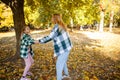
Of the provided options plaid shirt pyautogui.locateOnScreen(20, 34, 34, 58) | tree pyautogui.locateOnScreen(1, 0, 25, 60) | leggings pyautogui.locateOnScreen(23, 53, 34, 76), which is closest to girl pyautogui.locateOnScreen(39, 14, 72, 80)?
plaid shirt pyautogui.locateOnScreen(20, 34, 34, 58)

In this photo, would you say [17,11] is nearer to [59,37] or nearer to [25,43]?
[25,43]

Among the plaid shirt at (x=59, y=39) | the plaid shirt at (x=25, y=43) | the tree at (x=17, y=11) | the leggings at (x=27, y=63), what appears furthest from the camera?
the tree at (x=17, y=11)

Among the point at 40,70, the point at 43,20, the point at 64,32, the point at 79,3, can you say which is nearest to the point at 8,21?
the point at 43,20

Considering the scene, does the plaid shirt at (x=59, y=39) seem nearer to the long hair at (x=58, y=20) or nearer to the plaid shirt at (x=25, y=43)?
the long hair at (x=58, y=20)

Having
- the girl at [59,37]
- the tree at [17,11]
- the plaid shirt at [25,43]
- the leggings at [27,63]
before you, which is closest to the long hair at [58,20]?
the girl at [59,37]

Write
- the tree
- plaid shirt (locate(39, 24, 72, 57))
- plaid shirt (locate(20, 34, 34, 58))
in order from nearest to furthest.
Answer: plaid shirt (locate(39, 24, 72, 57)), plaid shirt (locate(20, 34, 34, 58)), the tree

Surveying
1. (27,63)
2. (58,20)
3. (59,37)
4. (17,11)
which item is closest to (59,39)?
(59,37)

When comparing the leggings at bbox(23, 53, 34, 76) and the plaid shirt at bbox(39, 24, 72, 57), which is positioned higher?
the plaid shirt at bbox(39, 24, 72, 57)

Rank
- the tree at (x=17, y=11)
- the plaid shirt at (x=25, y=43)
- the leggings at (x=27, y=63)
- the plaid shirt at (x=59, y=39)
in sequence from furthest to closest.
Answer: the tree at (x=17, y=11), the leggings at (x=27, y=63), the plaid shirt at (x=25, y=43), the plaid shirt at (x=59, y=39)

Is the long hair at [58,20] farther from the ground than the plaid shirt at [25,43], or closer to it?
farther from the ground

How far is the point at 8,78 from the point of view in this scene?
30.4ft

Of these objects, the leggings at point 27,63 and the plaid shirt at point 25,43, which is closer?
the plaid shirt at point 25,43

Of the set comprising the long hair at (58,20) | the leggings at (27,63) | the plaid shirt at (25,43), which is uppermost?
the long hair at (58,20)

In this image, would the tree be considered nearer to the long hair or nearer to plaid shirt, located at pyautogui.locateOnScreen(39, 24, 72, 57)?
the long hair
